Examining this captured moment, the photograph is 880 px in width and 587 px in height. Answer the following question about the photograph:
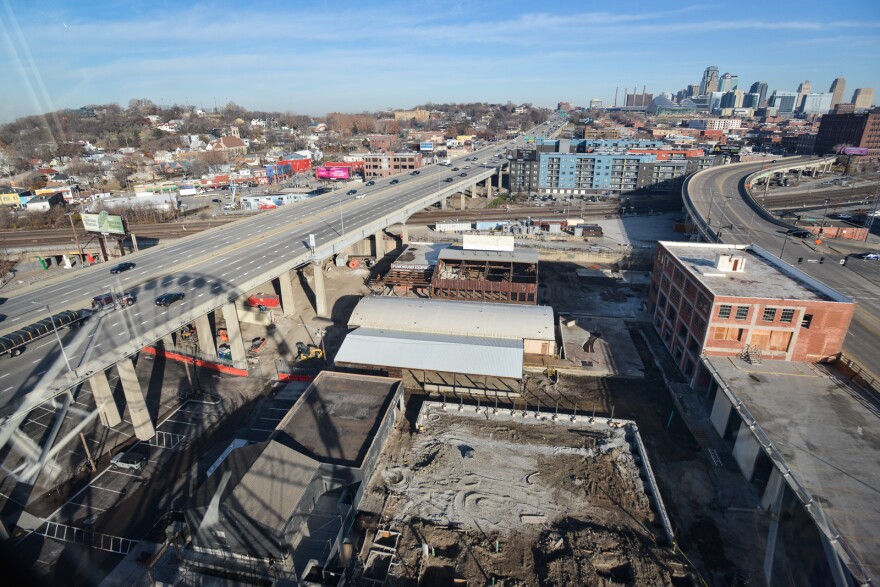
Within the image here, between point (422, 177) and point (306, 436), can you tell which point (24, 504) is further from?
point (422, 177)

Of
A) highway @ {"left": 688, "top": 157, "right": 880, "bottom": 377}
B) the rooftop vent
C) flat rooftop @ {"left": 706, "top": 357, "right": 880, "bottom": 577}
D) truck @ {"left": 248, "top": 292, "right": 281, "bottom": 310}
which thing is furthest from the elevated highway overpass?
highway @ {"left": 688, "top": 157, "right": 880, "bottom": 377}

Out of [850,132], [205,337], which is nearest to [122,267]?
[205,337]

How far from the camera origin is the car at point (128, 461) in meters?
27.4

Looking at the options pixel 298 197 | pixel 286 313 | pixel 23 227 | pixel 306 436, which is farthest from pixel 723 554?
pixel 23 227

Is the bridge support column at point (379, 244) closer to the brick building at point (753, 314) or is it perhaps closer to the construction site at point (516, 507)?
the construction site at point (516, 507)

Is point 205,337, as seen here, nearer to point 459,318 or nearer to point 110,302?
point 110,302

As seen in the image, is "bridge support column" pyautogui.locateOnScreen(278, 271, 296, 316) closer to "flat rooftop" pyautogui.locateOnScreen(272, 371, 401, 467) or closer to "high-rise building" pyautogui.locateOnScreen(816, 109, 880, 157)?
"flat rooftop" pyautogui.locateOnScreen(272, 371, 401, 467)

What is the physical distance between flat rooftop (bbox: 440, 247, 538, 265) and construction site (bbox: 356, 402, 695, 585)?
74.2 ft

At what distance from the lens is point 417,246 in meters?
58.5

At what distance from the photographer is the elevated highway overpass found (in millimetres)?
25766

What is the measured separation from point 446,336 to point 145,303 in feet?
76.0

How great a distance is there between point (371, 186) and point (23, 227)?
194 ft

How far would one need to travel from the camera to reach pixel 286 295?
153ft

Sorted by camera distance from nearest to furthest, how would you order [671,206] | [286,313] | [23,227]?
[286,313] < [23,227] < [671,206]
